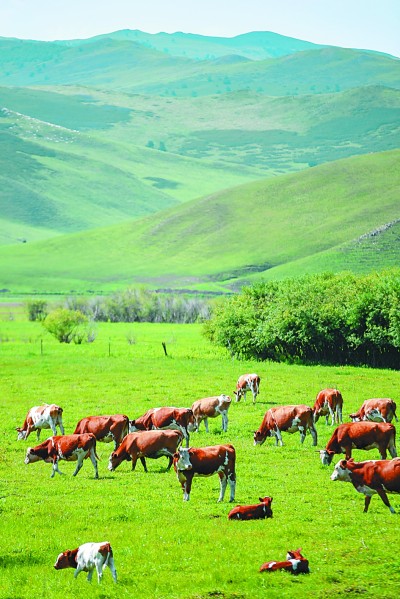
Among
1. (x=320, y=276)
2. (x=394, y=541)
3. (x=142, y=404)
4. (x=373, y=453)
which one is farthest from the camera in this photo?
(x=320, y=276)

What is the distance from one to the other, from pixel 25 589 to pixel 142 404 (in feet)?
79.4

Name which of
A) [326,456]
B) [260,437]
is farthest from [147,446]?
[260,437]

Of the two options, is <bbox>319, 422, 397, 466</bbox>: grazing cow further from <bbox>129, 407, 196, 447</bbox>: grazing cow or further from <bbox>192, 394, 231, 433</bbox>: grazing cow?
<bbox>192, 394, 231, 433</bbox>: grazing cow

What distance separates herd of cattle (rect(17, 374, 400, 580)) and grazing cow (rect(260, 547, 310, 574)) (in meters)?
0.02

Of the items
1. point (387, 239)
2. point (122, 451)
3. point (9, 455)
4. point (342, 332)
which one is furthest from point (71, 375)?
point (387, 239)

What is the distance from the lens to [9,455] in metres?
31.3

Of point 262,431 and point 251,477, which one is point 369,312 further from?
point 251,477

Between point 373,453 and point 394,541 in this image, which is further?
point 373,453

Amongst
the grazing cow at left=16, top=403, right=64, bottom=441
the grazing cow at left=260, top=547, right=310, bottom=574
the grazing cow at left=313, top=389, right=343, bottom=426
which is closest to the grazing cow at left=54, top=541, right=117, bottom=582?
the grazing cow at left=260, top=547, right=310, bottom=574

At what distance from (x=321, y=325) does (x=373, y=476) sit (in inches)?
1705

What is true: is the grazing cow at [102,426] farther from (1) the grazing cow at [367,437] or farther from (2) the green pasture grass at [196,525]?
(1) the grazing cow at [367,437]

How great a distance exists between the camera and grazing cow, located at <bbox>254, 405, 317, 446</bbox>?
31047 millimetres

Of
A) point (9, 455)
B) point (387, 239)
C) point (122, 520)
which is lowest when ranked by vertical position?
point (387, 239)

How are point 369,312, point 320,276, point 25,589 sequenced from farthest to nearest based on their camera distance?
point 320,276
point 369,312
point 25,589
